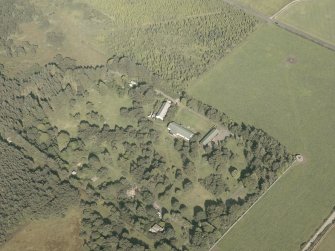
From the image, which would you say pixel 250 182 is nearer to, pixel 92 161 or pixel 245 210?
pixel 245 210

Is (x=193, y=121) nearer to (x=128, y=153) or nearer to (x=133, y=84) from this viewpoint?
(x=128, y=153)

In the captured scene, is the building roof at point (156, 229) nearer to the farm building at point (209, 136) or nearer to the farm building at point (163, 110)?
the farm building at point (209, 136)

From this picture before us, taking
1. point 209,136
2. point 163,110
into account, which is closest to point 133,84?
point 163,110

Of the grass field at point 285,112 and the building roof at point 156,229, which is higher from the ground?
the grass field at point 285,112

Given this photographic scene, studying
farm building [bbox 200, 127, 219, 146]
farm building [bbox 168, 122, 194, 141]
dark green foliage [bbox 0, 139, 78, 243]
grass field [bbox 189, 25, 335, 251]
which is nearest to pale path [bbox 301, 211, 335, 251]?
grass field [bbox 189, 25, 335, 251]

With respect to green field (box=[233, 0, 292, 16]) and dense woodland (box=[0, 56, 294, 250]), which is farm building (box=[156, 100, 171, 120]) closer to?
dense woodland (box=[0, 56, 294, 250])

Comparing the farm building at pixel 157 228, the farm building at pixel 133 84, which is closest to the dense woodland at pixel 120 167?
the farm building at pixel 157 228
